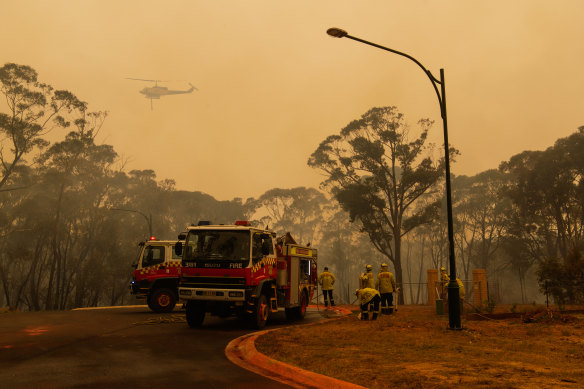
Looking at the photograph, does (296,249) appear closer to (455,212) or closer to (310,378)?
(310,378)

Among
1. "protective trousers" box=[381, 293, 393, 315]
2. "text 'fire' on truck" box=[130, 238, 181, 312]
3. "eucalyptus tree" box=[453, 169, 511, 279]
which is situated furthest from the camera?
"eucalyptus tree" box=[453, 169, 511, 279]

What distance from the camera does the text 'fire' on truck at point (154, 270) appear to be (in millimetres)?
17422

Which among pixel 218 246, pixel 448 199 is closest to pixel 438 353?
pixel 448 199

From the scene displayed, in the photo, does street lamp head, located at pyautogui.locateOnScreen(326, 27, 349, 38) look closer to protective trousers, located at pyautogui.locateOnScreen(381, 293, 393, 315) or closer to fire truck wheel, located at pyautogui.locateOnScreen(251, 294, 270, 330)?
fire truck wheel, located at pyautogui.locateOnScreen(251, 294, 270, 330)

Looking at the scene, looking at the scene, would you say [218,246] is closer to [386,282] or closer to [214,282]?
[214,282]

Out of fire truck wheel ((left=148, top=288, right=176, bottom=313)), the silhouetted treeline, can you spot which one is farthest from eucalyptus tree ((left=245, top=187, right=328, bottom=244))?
fire truck wheel ((left=148, top=288, right=176, bottom=313))

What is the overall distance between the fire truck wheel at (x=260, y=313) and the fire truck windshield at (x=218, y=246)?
4.61 feet

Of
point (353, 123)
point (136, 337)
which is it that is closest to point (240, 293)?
point (136, 337)

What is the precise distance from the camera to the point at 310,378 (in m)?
6.22

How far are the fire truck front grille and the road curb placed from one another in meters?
2.33

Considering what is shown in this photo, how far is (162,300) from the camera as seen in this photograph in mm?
17766

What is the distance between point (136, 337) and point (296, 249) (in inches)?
233

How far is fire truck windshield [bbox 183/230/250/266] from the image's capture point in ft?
39.2

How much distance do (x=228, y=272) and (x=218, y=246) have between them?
0.76 meters
